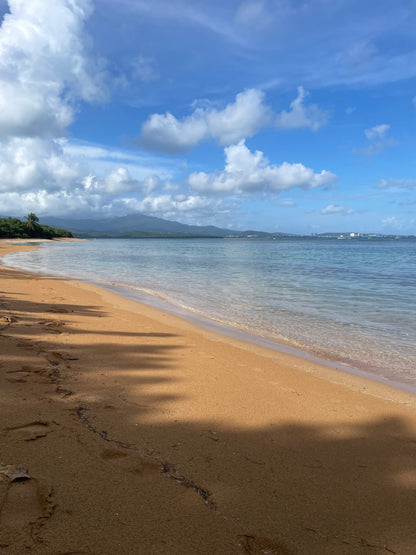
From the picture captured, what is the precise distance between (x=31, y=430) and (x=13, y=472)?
0.72 meters

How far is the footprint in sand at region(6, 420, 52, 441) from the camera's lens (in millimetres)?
3305

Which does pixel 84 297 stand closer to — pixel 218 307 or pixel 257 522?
pixel 218 307

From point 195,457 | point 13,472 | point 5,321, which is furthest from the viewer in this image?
point 5,321

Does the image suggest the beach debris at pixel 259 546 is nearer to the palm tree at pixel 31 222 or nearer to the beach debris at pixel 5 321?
the beach debris at pixel 5 321

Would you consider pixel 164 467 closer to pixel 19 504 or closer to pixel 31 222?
pixel 19 504

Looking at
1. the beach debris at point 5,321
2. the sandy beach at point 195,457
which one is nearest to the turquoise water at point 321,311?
the sandy beach at point 195,457

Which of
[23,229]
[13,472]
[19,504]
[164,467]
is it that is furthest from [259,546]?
[23,229]

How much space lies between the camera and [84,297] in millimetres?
14180

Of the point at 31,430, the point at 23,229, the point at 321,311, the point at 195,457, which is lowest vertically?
the point at 321,311

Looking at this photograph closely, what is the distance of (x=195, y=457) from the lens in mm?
3309

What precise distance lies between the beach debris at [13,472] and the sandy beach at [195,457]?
1cm

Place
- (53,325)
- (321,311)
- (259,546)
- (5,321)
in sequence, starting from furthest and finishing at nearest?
(321,311), (53,325), (5,321), (259,546)

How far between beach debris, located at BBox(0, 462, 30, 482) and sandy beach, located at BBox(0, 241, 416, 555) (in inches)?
0.5

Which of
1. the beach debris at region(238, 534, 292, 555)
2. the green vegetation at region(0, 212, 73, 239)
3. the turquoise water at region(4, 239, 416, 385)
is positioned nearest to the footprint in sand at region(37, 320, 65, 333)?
the turquoise water at region(4, 239, 416, 385)
